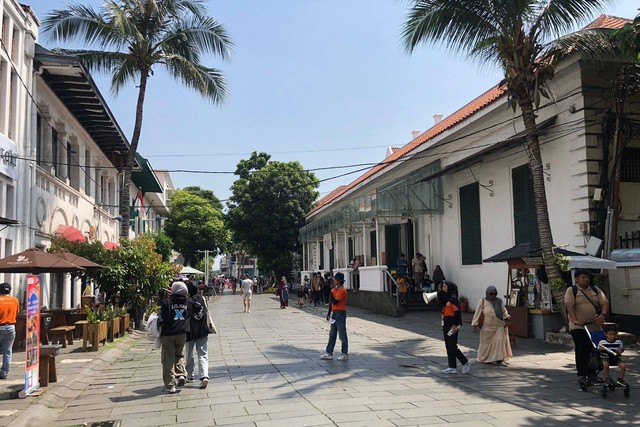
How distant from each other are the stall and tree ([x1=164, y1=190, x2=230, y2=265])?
132 ft

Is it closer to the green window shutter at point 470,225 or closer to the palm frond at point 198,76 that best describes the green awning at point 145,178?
the palm frond at point 198,76

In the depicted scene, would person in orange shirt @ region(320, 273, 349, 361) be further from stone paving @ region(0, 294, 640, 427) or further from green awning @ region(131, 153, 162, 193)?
green awning @ region(131, 153, 162, 193)

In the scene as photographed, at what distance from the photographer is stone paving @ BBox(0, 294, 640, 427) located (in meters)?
6.84

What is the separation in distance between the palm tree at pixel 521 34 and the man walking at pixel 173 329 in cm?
818

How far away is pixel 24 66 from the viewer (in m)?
15.4

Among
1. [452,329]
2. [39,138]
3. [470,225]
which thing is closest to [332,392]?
[452,329]

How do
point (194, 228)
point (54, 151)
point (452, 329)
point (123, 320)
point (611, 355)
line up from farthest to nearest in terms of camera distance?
point (194, 228), point (54, 151), point (123, 320), point (452, 329), point (611, 355)

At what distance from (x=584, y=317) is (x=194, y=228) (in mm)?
45952

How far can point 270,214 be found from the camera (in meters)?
42.8

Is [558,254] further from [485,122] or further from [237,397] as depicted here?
[237,397]

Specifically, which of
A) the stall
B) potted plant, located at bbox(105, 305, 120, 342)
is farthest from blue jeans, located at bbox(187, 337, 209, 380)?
the stall

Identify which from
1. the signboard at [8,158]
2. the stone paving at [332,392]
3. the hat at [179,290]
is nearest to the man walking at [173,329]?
the hat at [179,290]

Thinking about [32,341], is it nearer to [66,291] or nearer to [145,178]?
[66,291]

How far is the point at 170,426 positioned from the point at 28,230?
10.9 m
